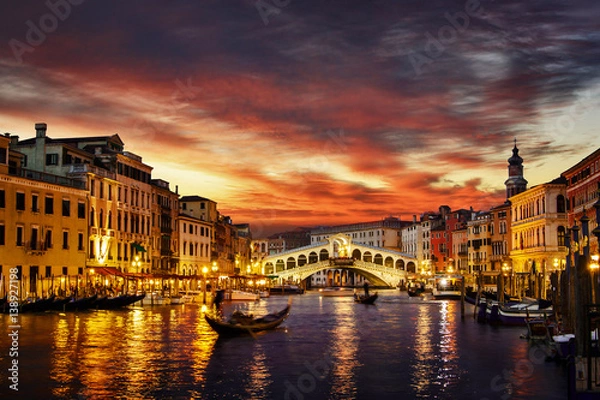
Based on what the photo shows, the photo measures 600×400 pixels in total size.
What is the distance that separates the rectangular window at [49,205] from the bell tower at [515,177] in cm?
5315

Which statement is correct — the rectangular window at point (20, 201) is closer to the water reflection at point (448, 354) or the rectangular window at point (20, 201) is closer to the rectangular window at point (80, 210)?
the rectangular window at point (80, 210)

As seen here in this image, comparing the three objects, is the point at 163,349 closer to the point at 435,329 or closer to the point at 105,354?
the point at 105,354

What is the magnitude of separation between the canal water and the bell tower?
53.3 m

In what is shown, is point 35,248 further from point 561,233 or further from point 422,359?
point 561,233

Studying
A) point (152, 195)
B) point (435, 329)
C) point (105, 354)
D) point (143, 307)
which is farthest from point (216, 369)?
point (152, 195)

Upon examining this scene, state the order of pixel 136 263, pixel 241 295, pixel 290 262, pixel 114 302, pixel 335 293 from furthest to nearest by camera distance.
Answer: pixel 290 262 < pixel 335 293 < pixel 241 295 < pixel 136 263 < pixel 114 302

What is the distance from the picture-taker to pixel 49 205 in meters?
41.2

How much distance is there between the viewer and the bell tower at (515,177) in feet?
271

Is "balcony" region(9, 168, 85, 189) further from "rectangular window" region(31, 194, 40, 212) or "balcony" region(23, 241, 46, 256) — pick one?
"balcony" region(23, 241, 46, 256)

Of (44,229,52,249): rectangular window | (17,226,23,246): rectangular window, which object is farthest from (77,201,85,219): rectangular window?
(17,226,23,246): rectangular window

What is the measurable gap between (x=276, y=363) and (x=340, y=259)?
6978cm

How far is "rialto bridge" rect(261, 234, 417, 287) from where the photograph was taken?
90688mm

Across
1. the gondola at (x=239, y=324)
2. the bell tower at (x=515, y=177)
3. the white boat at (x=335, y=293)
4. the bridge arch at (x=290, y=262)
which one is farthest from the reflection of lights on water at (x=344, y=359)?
the bridge arch at (x=290, y=262)

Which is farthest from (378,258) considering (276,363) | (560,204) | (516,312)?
(276,363)
